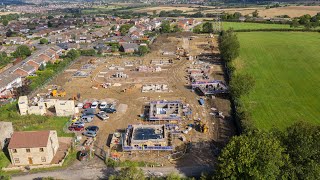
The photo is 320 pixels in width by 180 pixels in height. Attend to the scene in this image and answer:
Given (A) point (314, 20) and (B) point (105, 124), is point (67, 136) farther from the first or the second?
(A) point (314, 20)

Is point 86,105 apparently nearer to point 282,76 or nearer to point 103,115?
point 103,115

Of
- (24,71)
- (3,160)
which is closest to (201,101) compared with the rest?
(3,160)

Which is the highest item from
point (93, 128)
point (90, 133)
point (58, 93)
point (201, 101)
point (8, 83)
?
point (8, 83)

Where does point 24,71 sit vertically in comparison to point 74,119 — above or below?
above

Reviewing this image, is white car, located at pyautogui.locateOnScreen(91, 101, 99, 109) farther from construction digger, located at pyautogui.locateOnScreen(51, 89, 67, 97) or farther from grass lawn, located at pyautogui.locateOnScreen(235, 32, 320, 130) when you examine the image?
grass lawn, located at pyautogui.locateOnScreen(235, 32, 320, 130)

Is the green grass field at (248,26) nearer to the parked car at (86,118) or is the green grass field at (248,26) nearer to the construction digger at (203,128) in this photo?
the construction digger at (203,128)

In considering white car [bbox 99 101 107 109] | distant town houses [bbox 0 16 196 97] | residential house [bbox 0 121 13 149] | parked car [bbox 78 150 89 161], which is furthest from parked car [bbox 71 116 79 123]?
distant town houses [bbox 0 16 196 97]
